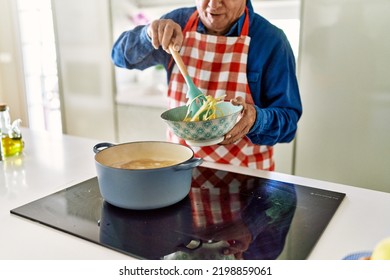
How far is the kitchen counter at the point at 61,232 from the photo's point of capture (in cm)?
64

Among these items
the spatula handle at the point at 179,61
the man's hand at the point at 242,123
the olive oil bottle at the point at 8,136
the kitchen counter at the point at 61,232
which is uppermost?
the spatula handle at the point at 179,61

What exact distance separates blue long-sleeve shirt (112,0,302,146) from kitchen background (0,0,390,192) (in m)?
0.47

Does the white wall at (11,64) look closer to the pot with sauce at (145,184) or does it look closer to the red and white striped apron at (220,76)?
the red and white striped apron at (220,76)

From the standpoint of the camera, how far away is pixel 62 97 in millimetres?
2568

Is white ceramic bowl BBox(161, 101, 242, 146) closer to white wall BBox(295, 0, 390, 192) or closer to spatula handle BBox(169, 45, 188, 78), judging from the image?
spatula handle BBox(169, 45, 188, 78)

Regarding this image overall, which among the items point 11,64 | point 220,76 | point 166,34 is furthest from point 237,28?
point 11,64

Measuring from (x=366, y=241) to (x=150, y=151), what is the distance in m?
0.46

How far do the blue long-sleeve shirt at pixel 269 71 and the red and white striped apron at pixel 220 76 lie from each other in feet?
0.08

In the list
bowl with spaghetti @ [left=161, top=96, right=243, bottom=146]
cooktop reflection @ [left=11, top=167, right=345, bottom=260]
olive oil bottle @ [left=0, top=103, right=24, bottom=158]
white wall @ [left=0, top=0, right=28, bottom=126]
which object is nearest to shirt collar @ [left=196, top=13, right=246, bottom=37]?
bowl with spaghetti @ [left=161, top=96, right=243, bottom=146]

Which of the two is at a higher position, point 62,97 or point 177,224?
point 177,224

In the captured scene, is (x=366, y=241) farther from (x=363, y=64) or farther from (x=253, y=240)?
(x=363, y=64)

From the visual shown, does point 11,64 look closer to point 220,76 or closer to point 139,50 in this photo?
point 139,50

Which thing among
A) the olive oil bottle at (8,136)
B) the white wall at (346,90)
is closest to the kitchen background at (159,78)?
the white wall at (346,90)
